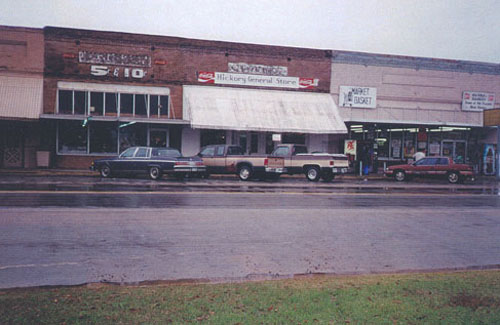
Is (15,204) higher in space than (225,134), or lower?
lower

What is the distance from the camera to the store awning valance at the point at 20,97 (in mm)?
23422

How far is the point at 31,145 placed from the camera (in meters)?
25.4

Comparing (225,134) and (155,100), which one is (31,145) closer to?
(155,100)

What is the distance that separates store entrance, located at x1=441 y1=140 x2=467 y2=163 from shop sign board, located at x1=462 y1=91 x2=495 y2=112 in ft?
8.98

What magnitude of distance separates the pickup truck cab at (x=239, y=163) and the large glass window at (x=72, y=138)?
8605 millimetres

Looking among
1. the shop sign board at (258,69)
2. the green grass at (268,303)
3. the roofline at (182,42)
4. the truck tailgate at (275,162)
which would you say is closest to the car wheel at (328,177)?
the truck tailgate at (275,162)

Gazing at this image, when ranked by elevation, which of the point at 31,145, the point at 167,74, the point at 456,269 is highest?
the point at 167,74

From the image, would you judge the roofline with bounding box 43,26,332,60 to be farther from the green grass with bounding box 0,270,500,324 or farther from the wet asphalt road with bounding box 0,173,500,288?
the green grass with bounding box 0,270,500,324

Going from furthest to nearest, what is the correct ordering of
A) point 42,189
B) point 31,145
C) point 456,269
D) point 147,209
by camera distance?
point 31,145
point 42,189
point 147,209
point 456,269

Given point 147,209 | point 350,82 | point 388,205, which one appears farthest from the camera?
point 350,82

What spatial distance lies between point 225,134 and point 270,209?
55.6 ft

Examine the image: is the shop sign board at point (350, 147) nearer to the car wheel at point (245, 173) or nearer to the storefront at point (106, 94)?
the car wheel at point (245, 173)

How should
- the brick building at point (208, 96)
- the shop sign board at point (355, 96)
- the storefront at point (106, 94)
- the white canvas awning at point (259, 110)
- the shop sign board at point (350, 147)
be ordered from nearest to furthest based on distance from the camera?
the brick building at point (208, 96)
the storefront at point (106, 94)
the white canvas awning at point (259, 110)
the shop sign board at point (350, 147)
the shop sign board at point (355, 96)

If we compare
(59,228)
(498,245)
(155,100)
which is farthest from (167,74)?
(498,245)
